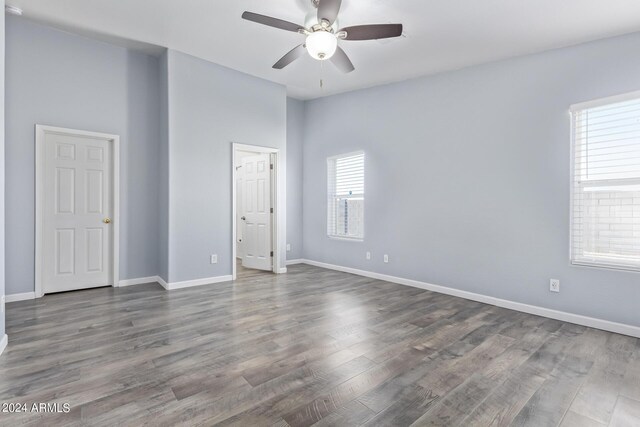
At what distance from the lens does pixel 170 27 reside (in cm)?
377

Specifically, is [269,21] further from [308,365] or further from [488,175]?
[488,175]

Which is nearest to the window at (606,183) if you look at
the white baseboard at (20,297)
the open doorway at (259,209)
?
the open doorway at (259,209)

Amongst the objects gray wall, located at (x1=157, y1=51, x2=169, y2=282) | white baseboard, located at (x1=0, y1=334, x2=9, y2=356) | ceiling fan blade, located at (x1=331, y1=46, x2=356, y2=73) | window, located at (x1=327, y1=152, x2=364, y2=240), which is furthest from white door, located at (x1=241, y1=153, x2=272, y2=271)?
white baseboard, located at (x1=0, y1=334, x2=9, y2=356)

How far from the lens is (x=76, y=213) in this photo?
434 centimetres

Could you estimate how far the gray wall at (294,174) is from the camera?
21.5ft

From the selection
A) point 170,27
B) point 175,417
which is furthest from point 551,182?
point 170,27

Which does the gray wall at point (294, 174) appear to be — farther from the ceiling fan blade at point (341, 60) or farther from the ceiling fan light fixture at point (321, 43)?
the ceiling fan light fixture at point (321, 43)

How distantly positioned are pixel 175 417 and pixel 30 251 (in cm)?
350

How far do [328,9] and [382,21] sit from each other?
3.69ft

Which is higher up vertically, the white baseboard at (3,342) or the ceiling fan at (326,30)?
the ceiling fan at (326,30)

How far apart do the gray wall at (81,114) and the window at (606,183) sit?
5.39 meters

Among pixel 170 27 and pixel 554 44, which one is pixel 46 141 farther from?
pixel 554 44

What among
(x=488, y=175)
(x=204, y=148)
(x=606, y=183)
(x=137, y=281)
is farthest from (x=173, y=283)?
(x=606, y=183)

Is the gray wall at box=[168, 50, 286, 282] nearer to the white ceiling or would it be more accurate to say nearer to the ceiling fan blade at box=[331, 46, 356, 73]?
the white ceiling
